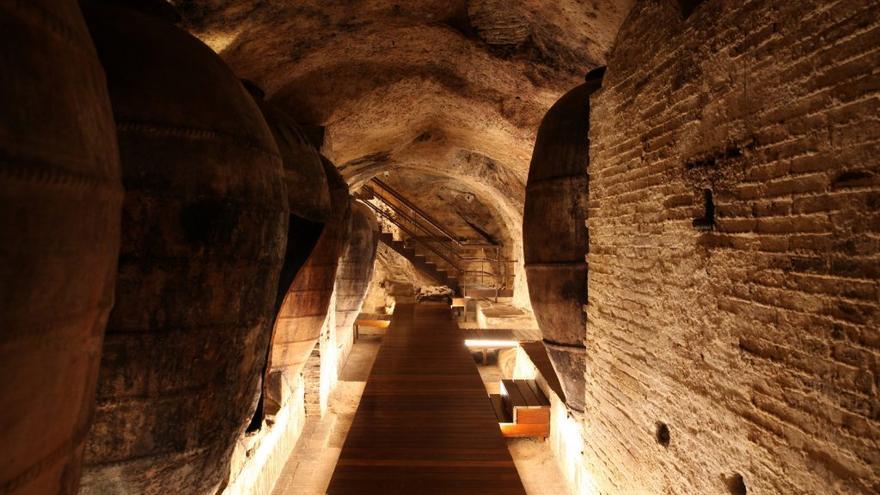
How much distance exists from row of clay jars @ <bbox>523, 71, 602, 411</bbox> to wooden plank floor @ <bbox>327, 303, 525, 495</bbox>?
124 centimetres

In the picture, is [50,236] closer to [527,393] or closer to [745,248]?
[745,248]

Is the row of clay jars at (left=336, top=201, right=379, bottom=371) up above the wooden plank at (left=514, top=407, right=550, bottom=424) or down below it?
above

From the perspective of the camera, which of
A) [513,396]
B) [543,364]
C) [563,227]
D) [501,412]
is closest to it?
[563,227]

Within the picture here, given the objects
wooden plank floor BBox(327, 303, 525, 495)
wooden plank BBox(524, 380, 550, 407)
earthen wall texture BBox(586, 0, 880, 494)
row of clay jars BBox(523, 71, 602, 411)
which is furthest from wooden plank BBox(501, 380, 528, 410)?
earthen wall texture BBox(586, 0, 880, 494)

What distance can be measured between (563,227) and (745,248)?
2.03m

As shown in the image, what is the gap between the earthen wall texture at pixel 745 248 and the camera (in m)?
1.78

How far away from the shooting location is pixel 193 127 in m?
2.06

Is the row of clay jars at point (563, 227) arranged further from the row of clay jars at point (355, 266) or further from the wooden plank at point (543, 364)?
the row of clay jars at point (355, 266)

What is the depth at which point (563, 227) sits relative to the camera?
433 cm

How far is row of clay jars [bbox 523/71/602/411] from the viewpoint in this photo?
4293mm

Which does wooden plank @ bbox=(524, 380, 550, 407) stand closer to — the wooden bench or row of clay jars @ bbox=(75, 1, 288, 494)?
the wooden bench

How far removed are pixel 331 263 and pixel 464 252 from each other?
Result: 13.6 meters

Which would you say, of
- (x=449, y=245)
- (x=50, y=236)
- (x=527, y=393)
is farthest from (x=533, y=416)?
(x=449, y=245)

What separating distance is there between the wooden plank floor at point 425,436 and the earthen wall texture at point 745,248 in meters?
1.33
